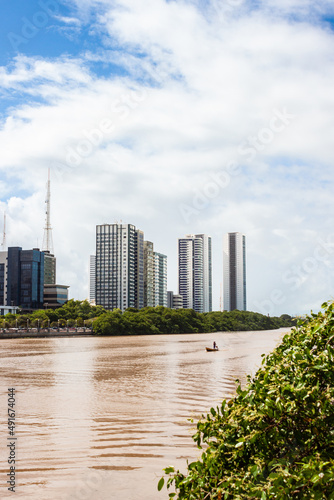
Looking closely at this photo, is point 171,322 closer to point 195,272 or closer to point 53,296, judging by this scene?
point 53,296

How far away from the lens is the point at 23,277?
9462 cm

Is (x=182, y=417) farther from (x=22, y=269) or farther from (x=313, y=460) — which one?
(x=22, y=269)

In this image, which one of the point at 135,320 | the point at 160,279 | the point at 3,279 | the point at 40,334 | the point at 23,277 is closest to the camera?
the point at 40,334

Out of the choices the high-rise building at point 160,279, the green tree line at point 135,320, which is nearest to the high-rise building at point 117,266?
the high-rise building at point 160,279

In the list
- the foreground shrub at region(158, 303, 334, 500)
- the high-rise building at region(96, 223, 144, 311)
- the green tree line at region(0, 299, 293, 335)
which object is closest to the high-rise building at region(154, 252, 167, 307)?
the high-rise building at region(96, 223, 144, 311)

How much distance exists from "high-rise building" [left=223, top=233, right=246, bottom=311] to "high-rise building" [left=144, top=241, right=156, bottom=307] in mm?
19309

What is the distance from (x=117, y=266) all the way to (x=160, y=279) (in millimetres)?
21194

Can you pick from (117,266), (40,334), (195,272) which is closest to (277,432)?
(40,334)

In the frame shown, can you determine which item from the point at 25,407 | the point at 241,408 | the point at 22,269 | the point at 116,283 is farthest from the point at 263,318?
the point at 241,408

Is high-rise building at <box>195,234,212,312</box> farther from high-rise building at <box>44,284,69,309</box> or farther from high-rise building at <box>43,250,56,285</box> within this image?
high-rise building at <box>44,284,69,309</box>

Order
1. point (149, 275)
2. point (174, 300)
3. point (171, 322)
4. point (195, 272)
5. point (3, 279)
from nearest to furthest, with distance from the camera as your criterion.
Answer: point (171, 322), point (3, 279), point (149, 275), point (174, 300), point (195, 272)

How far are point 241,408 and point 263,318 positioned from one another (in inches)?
4319

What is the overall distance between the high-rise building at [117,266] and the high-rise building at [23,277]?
77.8 feet

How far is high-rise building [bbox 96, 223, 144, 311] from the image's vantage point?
115125 millimetres
